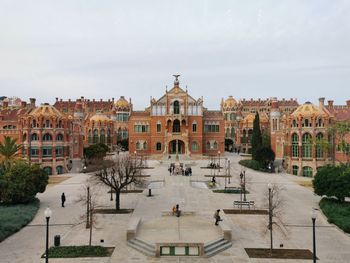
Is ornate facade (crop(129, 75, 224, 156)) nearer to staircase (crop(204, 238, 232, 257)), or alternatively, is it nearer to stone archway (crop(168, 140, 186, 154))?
stone archway (crop(168, 140, 186, 154))

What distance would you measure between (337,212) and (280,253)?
11.4m

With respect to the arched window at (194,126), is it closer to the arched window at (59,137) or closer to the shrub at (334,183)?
the arched window at (59,137)

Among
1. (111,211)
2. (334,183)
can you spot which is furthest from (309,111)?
(111,211)

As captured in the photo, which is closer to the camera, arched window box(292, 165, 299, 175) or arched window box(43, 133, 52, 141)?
arched window box(292, 165, 299, 175)

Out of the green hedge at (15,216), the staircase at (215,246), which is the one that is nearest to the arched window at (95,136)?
the green hedge at (15,216)

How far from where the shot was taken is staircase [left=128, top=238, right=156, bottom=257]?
20.2 meters

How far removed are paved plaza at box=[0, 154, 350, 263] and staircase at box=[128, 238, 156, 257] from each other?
1.28ft

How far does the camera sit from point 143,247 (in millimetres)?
20891

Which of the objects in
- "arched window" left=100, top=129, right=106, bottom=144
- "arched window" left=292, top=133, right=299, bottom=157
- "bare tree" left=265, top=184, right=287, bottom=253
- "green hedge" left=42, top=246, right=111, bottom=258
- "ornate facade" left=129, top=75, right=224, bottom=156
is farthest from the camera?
"arched window" left=100, top=129, right=106, bottom=144

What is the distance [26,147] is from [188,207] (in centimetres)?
3769

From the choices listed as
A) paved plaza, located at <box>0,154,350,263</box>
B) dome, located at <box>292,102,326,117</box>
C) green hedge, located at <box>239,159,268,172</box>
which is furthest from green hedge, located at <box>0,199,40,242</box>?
dome, located at <box>292,102,326,117</box>

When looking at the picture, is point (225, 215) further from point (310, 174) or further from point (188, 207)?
point (310, 174)

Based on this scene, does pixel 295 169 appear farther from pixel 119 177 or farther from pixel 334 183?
pixel 119 177

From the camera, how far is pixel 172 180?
49.3m
